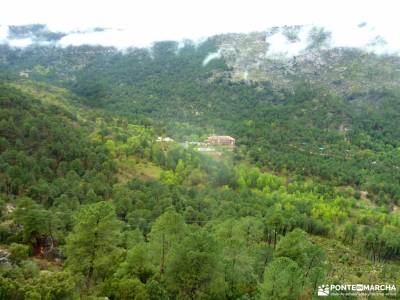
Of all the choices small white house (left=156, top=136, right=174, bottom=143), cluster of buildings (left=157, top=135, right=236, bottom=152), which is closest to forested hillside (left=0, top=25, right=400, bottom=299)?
small white house (left=156, top=136, right=174, bottom=143)

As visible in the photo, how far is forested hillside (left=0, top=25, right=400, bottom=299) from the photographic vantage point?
121 ft

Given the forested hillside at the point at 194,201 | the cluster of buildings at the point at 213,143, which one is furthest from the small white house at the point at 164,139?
the forested hillside at the point at 194,201

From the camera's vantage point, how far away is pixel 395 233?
87.2m

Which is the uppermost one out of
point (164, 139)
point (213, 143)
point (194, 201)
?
point (194, 201)

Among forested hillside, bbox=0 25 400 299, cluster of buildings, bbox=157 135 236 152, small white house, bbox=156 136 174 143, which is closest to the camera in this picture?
forested hillside, bbox=0 25 400 299

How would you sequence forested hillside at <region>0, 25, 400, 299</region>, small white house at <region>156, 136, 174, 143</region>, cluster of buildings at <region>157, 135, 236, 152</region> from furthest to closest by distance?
cluster of buildings at <region>157, 135, 236, 152</region> < small white house at <region>156, 136, 174, 143</region> < forested hillside at <region>0, 25, 400, 299</region>

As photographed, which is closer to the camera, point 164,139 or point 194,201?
point 194,201

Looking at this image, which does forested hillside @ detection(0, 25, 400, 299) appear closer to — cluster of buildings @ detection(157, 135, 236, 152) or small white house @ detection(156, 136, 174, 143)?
small white house @ detection(156, 136, 174, 143)

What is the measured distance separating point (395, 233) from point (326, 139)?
79582 mm

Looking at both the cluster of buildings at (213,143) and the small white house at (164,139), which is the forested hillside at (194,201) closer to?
the small white house at (164,139)

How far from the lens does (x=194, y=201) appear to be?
84.6m

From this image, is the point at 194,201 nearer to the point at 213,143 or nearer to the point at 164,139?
the point at 164,139

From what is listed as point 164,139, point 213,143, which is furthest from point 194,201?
point 213,143

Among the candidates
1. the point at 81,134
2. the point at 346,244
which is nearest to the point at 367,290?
the point at 346,244
